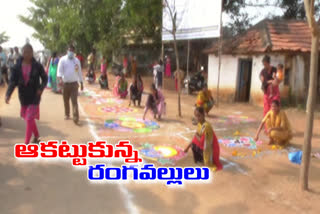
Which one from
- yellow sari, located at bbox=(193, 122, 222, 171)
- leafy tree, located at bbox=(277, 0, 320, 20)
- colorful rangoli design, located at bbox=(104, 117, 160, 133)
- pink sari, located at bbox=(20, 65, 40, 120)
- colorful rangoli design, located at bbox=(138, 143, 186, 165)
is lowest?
colorful rangoli design, located at bbox=(138, 143, 186, 165)

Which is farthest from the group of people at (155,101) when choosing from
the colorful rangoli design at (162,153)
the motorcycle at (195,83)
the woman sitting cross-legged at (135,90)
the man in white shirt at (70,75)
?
the motorcycle at (195,83)

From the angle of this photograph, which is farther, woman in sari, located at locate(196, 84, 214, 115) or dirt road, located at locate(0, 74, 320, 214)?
woman in sari, located at locate(196, 84, 214, 115)

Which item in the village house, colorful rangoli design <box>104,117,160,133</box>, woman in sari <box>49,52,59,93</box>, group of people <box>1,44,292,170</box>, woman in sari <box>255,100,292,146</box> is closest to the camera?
group of people <box>1,44,292,170</box>

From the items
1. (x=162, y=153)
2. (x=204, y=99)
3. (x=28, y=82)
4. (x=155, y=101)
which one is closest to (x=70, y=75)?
(x=28, y=82)

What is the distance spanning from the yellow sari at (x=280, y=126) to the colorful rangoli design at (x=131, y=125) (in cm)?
266

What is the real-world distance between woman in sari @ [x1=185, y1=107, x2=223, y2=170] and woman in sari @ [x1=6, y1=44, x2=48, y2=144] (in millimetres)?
2711

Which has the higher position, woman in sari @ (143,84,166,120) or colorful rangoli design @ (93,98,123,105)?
woman in sari @ (143,84,166,120)

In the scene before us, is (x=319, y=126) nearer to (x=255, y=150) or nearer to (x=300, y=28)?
(x=255, y=150)

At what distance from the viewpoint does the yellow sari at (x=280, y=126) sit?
244 inches

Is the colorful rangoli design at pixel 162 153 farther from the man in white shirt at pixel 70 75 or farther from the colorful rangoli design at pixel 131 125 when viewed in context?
the man in white shirt at pixel 70 75

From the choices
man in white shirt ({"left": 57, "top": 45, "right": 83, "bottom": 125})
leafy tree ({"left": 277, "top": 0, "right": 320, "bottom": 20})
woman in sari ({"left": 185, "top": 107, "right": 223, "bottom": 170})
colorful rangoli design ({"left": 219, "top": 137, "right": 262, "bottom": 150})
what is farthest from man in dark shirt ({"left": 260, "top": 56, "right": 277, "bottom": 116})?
leafy tree ({"left": 277, "top": 0, "right": 320, "bottom": 20})

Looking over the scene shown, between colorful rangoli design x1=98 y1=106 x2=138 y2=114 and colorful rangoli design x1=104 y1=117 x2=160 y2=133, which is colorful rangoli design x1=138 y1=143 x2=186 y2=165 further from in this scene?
colorful rangoli design x1=98 y1=106 x2=138 y2=114

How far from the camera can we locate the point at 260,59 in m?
11.7

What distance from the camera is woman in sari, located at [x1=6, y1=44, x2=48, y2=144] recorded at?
5.26 meters
